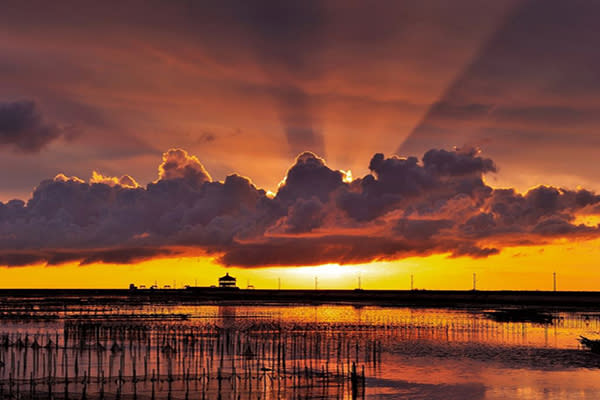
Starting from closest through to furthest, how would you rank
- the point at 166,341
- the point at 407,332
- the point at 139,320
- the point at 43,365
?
the point at 43,365
the point at 166,341
the point at 407,332
the point at 139,320

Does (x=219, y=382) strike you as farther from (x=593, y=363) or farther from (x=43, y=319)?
(x=43, y=319)

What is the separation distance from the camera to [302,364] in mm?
83688

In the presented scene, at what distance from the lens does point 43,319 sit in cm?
15262

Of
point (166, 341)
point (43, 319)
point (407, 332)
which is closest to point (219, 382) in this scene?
point (166, 341)

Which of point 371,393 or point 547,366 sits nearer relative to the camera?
point 371,393

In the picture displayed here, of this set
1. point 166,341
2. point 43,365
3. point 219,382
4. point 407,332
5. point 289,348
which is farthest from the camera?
point 407,332

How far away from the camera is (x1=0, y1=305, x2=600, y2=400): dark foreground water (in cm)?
6512

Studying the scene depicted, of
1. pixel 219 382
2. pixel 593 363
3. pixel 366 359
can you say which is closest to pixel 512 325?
pixel 593 363

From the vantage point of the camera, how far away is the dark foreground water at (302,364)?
6512 centimetres

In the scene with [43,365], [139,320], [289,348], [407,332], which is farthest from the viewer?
[139,320]

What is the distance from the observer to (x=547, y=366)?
89.6m

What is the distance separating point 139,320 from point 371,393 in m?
90.9

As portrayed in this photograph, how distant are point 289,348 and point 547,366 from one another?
Answer: 3272cm

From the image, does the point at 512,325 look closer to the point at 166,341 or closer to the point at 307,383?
the point at 166,341
